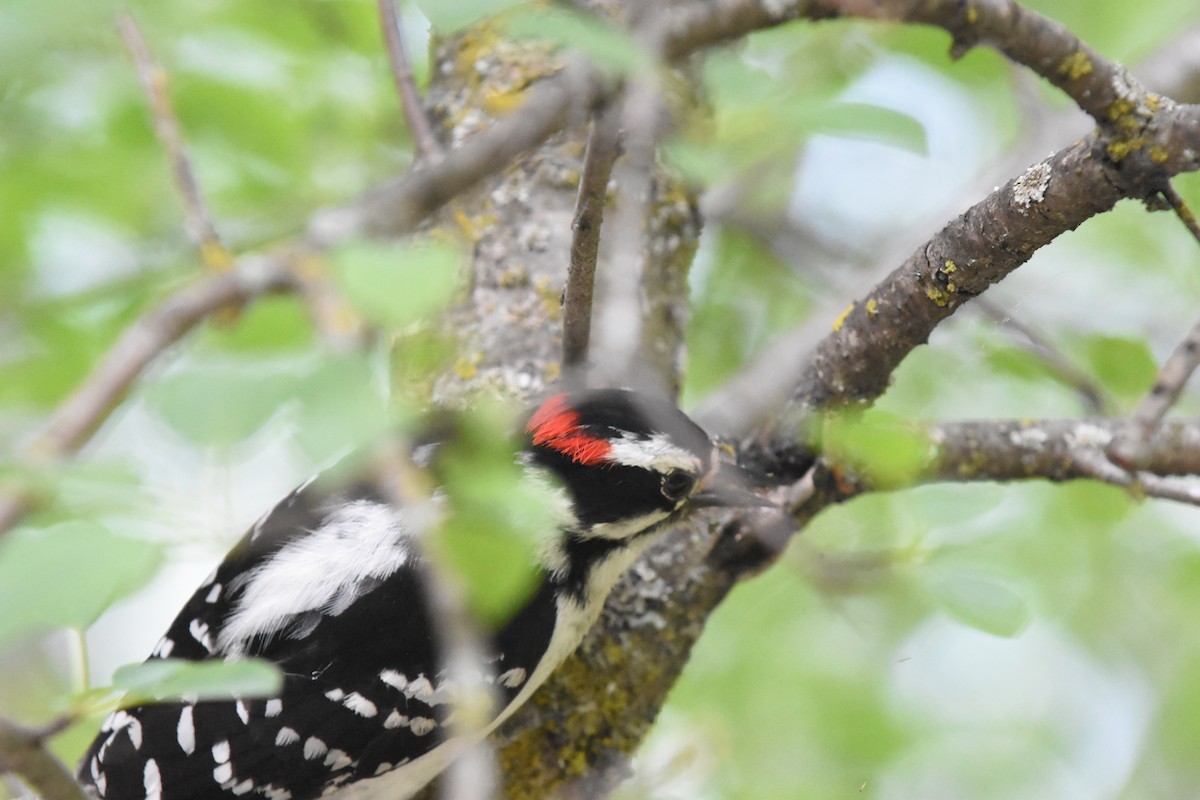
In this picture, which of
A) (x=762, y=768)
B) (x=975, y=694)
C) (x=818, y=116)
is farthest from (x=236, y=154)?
(x=975, y=694)

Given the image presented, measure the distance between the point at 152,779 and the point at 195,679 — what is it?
4.26ft

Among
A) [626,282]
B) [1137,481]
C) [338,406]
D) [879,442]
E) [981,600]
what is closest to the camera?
[338,406]

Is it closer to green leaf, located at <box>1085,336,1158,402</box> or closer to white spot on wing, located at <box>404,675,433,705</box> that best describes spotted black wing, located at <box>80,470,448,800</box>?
white spot on wing, located at <box>404,675,433,705</box>

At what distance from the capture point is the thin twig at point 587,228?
56.7 inches

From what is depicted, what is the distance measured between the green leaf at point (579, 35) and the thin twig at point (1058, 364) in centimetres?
110

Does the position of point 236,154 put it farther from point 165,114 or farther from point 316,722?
point 316,722

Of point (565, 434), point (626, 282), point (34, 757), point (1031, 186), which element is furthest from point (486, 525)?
point (626, 282)

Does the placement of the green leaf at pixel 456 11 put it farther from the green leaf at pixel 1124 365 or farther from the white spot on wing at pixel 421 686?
the green leaf at pixel 1124 365

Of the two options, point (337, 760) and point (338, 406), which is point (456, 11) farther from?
point (337, 760)

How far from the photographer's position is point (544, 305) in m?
2.40

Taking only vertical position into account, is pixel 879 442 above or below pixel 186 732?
above

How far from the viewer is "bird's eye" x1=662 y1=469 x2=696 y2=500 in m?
2.12

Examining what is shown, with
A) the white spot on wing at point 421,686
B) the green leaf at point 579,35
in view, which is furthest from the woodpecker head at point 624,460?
the green leaf at point 579,35

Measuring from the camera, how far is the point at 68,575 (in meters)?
0.98
